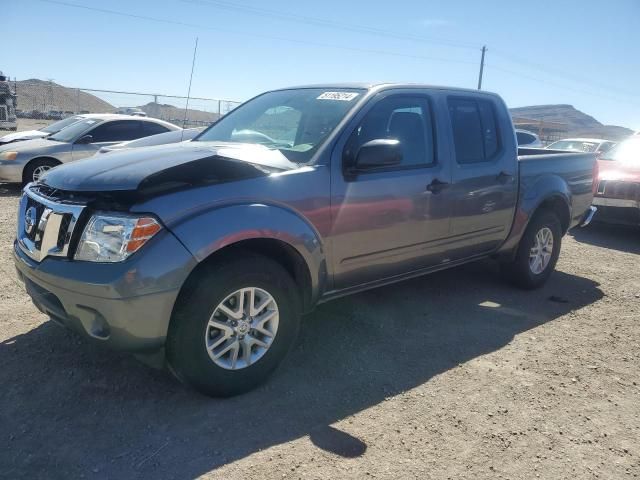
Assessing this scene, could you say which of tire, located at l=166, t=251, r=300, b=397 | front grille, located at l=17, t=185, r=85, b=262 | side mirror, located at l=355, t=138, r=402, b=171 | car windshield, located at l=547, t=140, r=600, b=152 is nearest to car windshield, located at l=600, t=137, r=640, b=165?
car windshield, located at l=547, t=140, r=600, b=152

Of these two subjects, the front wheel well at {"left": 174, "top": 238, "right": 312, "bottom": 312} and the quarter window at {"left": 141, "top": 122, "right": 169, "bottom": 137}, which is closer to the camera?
the front wheel well at {"left": 174, "top": 238, "right": 312, "bottom": 312}

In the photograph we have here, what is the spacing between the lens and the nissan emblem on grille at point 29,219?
318 cm

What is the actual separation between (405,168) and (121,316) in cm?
228

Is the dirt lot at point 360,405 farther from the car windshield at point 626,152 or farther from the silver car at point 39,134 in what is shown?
the silver car at point 39,134

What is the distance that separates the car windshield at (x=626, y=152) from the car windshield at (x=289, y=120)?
7.41m

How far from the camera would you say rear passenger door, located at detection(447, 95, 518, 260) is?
14.4ft

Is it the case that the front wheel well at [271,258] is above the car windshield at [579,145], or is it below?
below

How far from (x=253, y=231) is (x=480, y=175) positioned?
7.82ft

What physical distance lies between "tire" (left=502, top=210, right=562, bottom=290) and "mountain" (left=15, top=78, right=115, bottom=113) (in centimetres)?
2192

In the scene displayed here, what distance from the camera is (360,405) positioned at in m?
3.14

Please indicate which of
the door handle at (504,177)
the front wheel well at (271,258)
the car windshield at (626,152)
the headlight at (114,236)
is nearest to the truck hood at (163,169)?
the headlight at (114,236)

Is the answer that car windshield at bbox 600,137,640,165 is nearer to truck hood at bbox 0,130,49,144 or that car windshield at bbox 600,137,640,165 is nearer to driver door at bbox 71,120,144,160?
driver door at bbox 71,120,144,160

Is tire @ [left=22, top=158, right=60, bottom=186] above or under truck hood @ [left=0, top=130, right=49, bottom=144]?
under

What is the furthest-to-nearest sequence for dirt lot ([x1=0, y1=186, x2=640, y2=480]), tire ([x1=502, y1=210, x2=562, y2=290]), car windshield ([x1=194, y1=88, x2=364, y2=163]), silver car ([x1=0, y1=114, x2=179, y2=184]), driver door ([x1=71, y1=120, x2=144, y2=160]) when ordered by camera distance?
driver door ([x1=71, y1=120, x2=144, y2=160]) < silver car ([x1=0, y1=114, x2=179, y2=184]) < tire ([x1=502, y1=210, x2=562, y2=290]) < car windshield ([x1=194, y1=88, x2=364, y2=163]) < dirt lot ([x1=0, y1=186, x2=640, y2=480])
